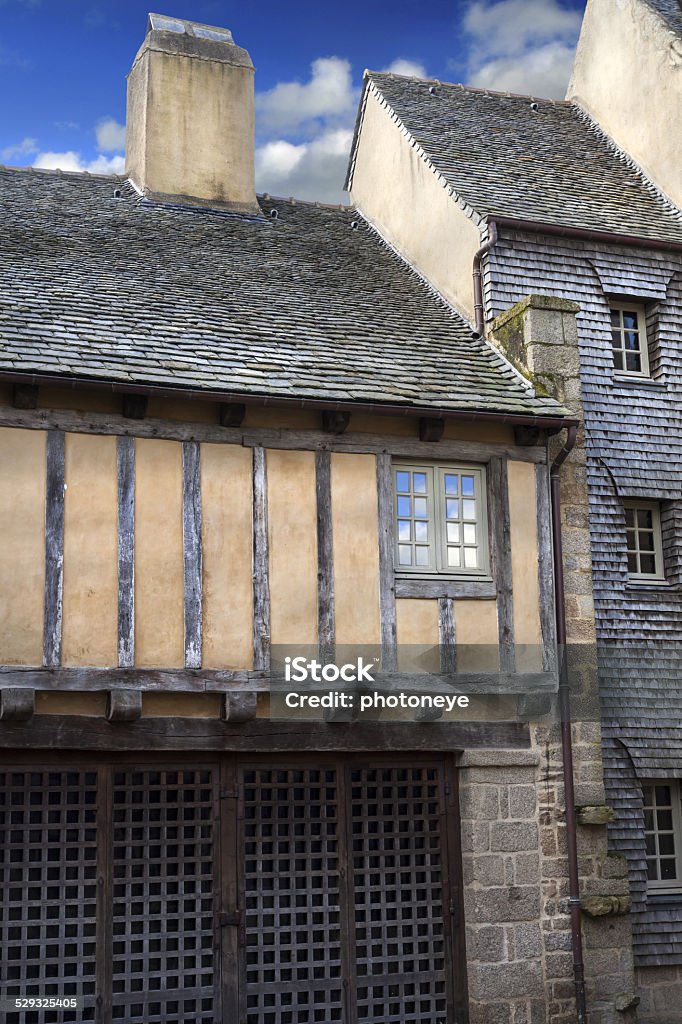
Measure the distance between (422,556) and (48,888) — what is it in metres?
3.95

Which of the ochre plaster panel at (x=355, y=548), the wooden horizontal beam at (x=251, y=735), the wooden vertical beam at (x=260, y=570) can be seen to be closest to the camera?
the wooden horizontal beam at (x=251, y=735)

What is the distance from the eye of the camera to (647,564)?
42.0 feet

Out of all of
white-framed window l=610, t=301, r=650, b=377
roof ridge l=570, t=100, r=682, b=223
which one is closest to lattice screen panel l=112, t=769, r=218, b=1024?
white-framed window l=610, t=301, r=650, b=377

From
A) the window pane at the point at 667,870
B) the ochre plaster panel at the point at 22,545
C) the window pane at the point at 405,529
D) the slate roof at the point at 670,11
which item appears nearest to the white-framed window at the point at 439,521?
the window pane at the point at 405,529

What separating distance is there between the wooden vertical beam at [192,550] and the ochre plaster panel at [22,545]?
1.10m

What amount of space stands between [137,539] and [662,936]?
601 centimetres

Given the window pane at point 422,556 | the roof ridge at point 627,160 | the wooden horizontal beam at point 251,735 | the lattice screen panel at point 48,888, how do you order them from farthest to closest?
the roof ridge at point 627,160 → the window pane at point 422,556 → the wooden horizontal beam at point 251,735 → the lattice screen panel at point 48,888

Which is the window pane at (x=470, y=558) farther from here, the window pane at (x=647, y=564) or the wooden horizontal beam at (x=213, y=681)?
the window pane at (x=647, y=564)

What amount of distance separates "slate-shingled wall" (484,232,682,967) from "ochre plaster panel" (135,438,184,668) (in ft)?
13.8

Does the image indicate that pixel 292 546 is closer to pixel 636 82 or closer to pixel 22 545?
pixel 22 545

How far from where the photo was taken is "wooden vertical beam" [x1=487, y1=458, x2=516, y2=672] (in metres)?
10.9

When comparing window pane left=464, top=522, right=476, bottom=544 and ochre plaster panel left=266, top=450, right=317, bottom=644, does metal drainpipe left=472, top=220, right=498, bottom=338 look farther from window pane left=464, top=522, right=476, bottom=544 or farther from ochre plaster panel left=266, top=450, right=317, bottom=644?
ochre plaster panel left=266, top=450, right=317, bottom=644

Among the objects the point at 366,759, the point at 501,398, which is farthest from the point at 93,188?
the point at 366,759

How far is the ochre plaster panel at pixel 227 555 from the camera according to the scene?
10102 millimetres
